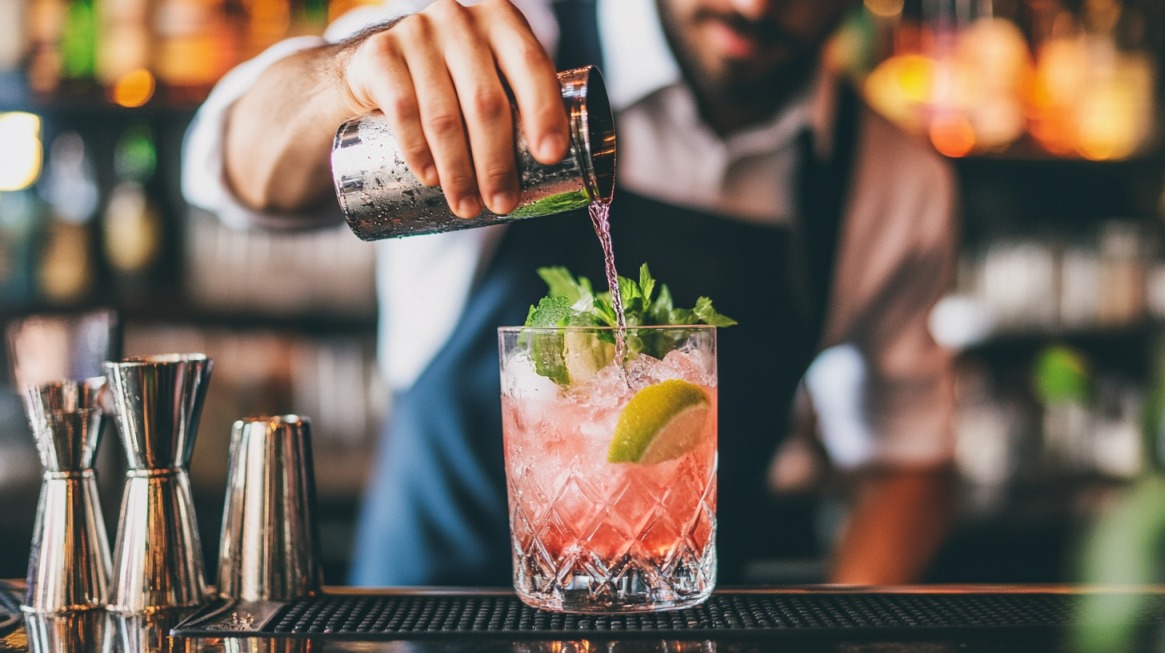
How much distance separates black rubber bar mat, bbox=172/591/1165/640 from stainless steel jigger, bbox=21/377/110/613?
14cm

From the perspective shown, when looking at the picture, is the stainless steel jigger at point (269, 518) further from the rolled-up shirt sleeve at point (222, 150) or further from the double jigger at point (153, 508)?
the rolled-up shirt sleeve at point (222, 150)

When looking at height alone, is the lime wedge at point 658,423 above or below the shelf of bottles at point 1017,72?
below

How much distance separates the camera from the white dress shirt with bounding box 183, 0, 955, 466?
6.72ft

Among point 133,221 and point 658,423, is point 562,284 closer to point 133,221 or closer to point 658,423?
point 658,423

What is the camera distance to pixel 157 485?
109cm

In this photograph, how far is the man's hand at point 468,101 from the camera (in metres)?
0.91

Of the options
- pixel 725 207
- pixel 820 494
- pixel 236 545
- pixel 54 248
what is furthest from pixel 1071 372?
pixel 54 248

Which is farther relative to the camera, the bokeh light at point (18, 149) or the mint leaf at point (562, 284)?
the bokeh light at point (18, 149)

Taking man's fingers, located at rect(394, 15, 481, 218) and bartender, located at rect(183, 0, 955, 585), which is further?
bartender, located at rect(183, 0, 955, 585)

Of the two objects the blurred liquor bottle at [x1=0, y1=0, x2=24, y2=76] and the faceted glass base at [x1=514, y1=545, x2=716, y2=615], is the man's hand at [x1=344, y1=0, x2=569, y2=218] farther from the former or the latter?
the blurred liquor bottle at [x1=0, y1=0, x2=24, y2=76]

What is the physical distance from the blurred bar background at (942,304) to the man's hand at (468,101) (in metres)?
2.29

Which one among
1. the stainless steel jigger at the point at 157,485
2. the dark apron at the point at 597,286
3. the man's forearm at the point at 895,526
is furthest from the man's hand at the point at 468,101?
the man's forearm at the point at 895,526

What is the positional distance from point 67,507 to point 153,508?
0.09 m

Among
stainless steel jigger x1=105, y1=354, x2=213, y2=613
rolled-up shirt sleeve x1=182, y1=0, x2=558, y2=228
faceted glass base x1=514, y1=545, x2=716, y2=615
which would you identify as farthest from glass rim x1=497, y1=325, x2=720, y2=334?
rolled-up shirt sleeve x1=182, y1=0, x2=558, y2=228
